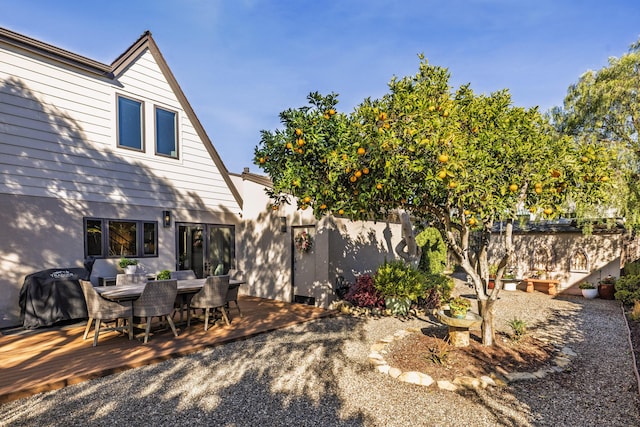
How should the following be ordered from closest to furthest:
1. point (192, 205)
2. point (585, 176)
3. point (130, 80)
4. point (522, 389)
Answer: point (522, 389) → point (585, 176) → point (130, 80) → point (192, 205)

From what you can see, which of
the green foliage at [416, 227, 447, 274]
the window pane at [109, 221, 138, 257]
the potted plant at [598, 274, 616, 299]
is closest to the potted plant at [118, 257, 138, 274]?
the window pane at [109, 221, 138, 257]

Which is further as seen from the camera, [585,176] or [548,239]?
[548,239]

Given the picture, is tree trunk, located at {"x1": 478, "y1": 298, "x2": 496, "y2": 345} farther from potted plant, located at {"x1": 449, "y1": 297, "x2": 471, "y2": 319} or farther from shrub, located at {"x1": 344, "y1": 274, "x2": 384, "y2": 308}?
shrub, located at {"x1": 344, "y1": 274, "x2": 384, "y2": 308}

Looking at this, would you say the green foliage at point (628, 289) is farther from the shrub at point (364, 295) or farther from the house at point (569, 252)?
the shrub at point (364, 295)

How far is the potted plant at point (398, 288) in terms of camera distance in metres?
8.25

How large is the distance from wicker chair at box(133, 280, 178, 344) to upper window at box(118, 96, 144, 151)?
4668 mm

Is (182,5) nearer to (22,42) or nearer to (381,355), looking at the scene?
(22,42)

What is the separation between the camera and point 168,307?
6152 mm

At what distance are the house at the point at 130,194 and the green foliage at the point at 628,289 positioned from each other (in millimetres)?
7027

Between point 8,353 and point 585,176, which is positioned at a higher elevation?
point 585,176

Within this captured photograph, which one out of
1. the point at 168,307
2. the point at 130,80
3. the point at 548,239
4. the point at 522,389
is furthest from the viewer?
the point at 548,239

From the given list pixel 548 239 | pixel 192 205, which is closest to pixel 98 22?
pixel 192 205

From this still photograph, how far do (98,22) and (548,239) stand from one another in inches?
683

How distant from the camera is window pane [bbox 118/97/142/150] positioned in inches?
344
